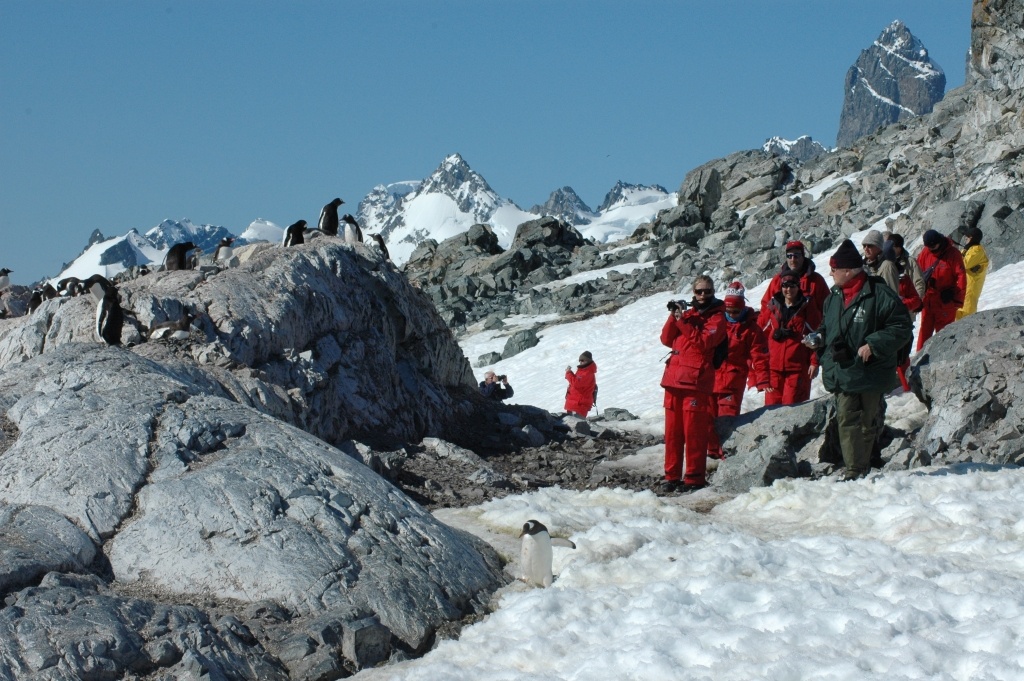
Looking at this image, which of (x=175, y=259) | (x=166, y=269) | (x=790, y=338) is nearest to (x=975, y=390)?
(x=790, y=338)

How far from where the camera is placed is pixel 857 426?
8.25 m

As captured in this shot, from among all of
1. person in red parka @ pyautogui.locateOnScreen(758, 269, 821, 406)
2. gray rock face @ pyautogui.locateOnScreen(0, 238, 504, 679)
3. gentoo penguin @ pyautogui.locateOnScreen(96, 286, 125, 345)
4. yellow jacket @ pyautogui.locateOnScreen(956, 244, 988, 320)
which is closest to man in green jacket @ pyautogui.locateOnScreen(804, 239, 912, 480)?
person in red parka @ pyautogui.locateOnScreen(758, 269, 821, 406)

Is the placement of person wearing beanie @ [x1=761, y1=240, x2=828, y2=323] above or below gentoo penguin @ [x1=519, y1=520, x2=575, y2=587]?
above

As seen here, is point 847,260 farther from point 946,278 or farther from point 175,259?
point 175,259

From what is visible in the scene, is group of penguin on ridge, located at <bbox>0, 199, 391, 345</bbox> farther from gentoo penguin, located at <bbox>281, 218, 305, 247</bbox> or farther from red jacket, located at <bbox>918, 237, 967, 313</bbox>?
red jacket, located at <bbox>918, 237, 967, 313</bbox>

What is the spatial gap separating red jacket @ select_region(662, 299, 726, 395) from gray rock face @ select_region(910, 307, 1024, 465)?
1.94 m

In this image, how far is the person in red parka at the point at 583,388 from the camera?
16.4 meters

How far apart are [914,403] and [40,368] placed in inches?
323

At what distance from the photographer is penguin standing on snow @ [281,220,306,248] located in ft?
44.8

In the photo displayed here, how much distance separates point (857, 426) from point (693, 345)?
1583 mm

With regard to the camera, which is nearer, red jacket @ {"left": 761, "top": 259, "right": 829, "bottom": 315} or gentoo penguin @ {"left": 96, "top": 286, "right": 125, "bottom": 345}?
gentoo penguin @ {"left": 96, "top": 286, "right": 125, "bottom": 345}

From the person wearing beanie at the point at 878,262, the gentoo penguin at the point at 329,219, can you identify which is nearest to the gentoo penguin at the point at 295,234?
the gentoo penguin at the point at 329,219

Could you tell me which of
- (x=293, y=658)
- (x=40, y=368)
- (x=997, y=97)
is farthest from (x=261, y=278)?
(x=997, y=97)

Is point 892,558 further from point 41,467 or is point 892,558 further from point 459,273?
point 459,273
